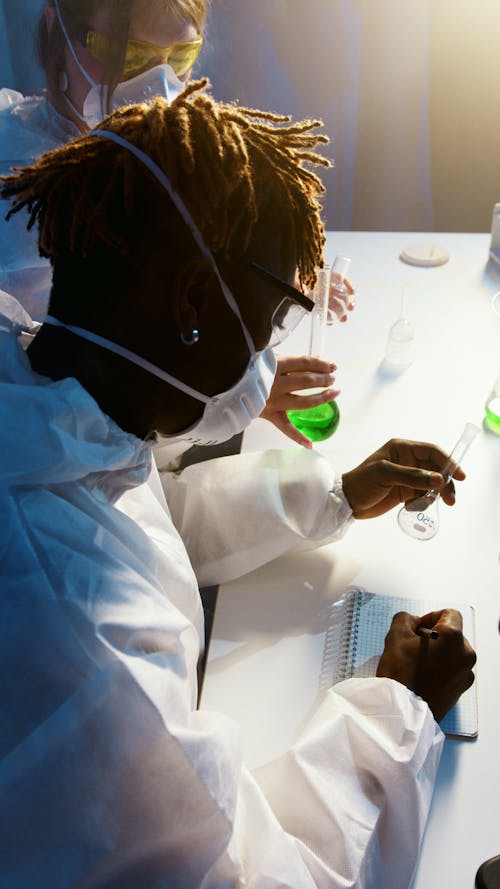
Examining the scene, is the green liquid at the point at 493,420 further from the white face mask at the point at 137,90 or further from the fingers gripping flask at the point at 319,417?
the white face mask at the point at 137,90

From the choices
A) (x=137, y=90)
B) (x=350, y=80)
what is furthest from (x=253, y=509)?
(x=350, y=80)

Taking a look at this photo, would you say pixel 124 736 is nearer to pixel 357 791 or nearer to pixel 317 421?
pixel 357 791

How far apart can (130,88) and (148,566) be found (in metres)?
0.95

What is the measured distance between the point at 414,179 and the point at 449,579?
1.96 metres

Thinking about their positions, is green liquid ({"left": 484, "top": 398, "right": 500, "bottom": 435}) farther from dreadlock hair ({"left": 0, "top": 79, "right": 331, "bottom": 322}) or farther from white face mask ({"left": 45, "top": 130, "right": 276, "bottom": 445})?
dreadlock hair ({"left": 0, "top": 79, "right": 331, "bottom": 322})

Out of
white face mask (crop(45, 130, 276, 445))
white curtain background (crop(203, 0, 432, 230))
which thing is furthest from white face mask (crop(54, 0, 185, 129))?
white curtain background (crop(203, 0, 432, 230))

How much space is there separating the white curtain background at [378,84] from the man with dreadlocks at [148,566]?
1.66m

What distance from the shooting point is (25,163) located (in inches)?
55.9

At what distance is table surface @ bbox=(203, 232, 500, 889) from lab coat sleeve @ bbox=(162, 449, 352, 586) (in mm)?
36

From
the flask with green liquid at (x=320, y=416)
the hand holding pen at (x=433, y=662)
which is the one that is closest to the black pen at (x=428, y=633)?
the hand holding pen at (x=433, y=662)

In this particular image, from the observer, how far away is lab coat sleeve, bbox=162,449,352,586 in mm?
1058

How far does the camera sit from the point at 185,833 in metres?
0.67

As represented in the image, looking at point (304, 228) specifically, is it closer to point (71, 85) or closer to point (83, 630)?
point (83, 630)

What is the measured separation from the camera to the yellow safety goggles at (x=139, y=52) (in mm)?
1312
